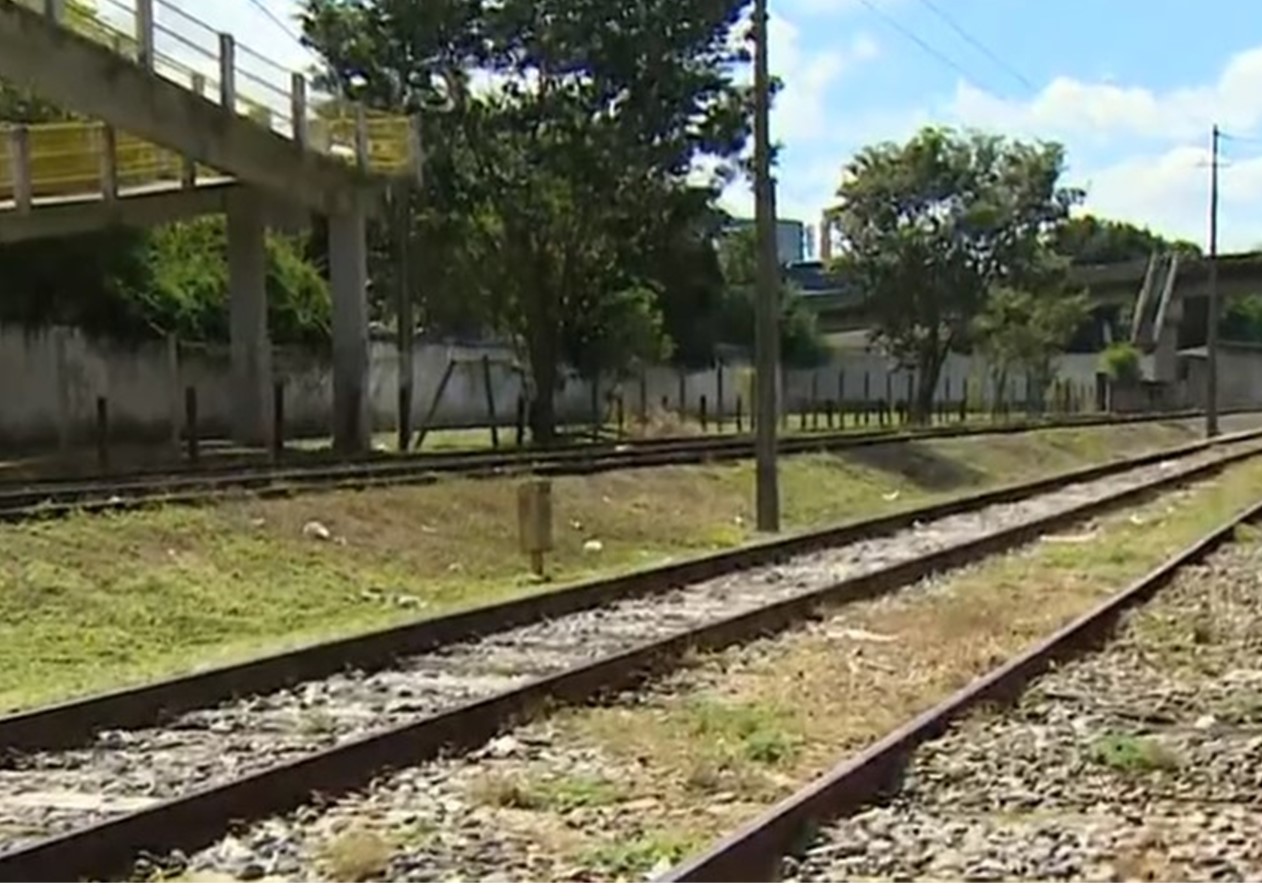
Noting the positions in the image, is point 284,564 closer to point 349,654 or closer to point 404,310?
point 349,654

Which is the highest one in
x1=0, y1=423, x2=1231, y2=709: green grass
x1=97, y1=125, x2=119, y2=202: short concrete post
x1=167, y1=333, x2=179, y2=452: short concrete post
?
x1=97, y1=125, x2=119, y2=202: short concrete post

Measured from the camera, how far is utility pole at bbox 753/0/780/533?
25453mm

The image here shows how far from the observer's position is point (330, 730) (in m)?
9.95

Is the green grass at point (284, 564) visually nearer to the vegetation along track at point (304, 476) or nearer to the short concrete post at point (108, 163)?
the vegetation along track at point (304, 476)

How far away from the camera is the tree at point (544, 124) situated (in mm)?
45156

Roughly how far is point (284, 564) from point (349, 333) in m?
18.9

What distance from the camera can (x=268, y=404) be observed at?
34719mm

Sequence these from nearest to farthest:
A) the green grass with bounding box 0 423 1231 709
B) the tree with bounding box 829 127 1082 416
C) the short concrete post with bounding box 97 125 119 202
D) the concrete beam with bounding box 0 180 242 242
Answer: the green grass with bounding box 0 423 1231 709 < the concrete beam with bounding box 0 180 242 242 < the short concrete post with bounding box 97 125 119 202 < the tree with bounding box 829 127 1082 416

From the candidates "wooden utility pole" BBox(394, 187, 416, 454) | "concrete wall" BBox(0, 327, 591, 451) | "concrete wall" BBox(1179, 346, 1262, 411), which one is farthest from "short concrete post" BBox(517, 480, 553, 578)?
"concrete wall" BBox(1179, 346, 1262, 411)

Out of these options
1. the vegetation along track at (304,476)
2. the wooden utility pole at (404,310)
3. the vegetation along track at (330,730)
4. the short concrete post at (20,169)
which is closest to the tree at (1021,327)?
the wooden utility pole at (404,310)

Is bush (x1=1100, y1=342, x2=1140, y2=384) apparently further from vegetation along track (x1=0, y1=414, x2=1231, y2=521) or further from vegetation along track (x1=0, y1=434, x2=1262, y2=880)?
vegetation along track (x1=0, y1=434, x2=1262, y2=880)

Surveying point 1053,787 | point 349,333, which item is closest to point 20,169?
point 349,333

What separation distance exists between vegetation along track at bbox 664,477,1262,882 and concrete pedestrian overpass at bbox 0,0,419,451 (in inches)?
746

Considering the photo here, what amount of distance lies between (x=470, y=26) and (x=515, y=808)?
3924 centimetres
